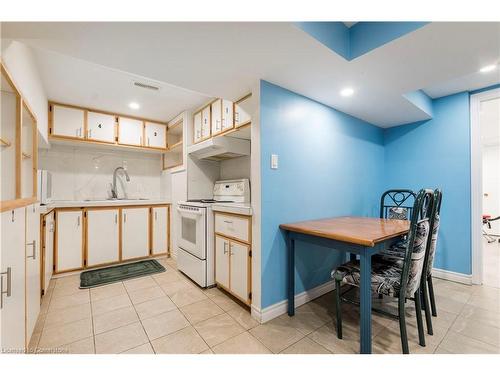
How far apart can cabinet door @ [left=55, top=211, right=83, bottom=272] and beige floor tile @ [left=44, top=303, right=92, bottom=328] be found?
3.16 ft

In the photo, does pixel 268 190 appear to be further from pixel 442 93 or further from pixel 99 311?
pixel 442 93

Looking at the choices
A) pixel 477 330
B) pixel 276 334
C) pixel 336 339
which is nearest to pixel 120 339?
pixel 276 334

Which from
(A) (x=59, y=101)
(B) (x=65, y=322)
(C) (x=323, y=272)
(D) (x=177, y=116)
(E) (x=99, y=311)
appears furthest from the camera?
(D) (x=177, y=116)

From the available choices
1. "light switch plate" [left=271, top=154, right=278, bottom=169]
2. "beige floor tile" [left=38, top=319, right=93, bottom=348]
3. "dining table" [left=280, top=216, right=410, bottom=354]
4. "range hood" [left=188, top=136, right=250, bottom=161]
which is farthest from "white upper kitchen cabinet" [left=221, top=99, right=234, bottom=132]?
"beige floor tile" [left=38, top=319, right=93, bottom=348]

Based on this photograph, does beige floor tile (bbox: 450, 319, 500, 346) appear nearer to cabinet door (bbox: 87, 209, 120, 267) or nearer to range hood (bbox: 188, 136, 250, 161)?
range hood (bbox: 188, 136, 250, 161)

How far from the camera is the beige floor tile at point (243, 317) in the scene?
1.71 meters

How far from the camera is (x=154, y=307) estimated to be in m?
1.98

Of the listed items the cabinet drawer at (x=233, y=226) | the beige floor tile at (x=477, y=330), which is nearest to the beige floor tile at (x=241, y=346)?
the cabinet drawer at (x=233, y=226)

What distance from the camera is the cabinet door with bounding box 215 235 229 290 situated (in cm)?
213

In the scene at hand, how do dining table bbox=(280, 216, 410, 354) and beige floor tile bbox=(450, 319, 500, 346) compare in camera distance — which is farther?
beige floor tile bbox=(450, 319, 500, 346)

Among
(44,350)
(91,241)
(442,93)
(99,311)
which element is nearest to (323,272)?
(99,311)

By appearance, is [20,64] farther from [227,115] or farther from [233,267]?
[233,267]
